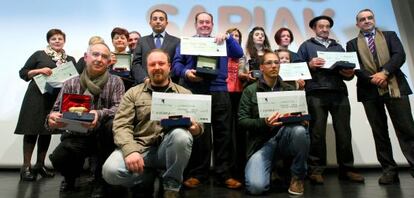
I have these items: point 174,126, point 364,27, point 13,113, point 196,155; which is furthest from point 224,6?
point 13,113

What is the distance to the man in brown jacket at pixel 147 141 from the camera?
195cm

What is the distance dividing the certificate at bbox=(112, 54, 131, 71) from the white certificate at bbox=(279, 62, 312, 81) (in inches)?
50.1

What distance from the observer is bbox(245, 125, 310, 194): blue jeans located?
7.36 ft

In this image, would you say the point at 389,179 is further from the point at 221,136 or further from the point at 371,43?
the point at 221,136

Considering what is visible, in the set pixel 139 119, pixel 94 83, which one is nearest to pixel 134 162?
pixel 139 119

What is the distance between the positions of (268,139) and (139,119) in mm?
936

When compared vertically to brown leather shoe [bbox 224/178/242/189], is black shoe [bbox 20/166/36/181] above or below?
above

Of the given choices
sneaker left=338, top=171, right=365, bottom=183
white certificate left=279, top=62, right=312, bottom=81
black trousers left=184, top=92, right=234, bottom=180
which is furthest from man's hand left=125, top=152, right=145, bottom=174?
sneaker left=338, top=171, right=365, bottom=183

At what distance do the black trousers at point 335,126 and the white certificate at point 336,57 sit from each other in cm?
25

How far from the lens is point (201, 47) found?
2510 millimetres

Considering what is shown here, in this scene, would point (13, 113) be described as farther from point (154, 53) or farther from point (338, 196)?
point (338, 196)

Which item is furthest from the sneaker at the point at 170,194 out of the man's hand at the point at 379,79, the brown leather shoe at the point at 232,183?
the man's hand at the point at 379,79

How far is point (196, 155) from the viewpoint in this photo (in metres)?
2.72

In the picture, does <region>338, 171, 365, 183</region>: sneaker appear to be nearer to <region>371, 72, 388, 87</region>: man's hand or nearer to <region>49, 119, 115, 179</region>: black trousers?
<region>371, 72, 388, 87</region>: man's hand
